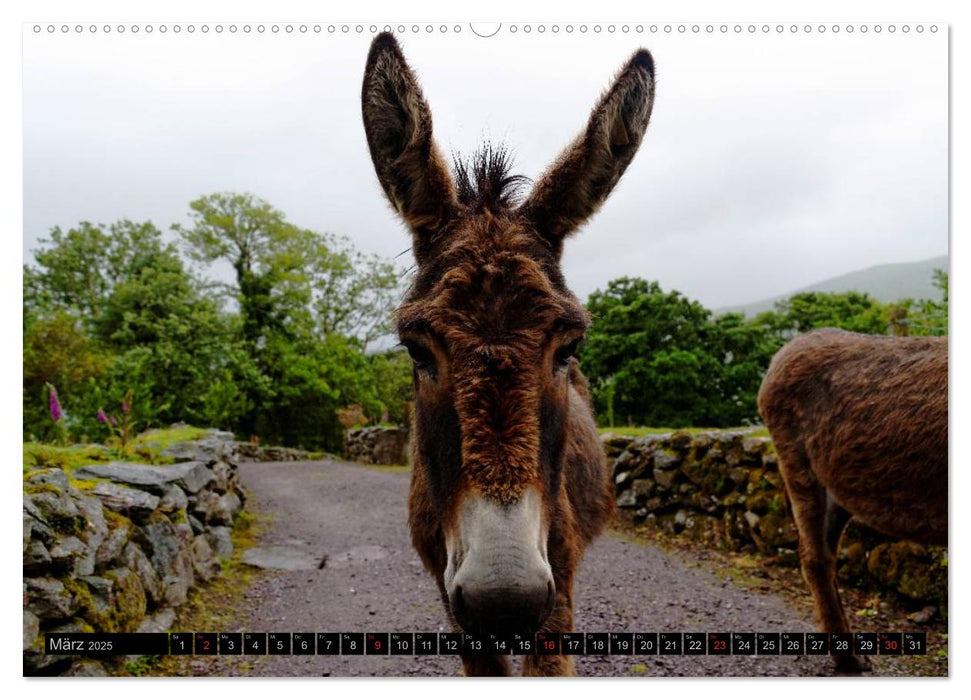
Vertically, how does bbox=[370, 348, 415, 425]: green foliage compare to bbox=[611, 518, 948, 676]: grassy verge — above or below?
above

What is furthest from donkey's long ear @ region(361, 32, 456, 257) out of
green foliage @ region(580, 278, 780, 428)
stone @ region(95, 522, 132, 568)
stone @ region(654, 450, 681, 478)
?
stone @ region(654, 450, 681, 478)

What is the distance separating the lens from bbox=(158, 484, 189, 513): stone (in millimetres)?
3809

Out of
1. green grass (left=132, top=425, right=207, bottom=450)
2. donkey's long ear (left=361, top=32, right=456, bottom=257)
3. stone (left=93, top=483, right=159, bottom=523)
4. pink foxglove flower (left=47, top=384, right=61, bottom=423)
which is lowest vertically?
stone (left=93, top=483, right=159, bottom=523)

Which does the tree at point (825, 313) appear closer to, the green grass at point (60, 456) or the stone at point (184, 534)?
the stone at point (184, 534)

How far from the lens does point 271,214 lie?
3561 mm

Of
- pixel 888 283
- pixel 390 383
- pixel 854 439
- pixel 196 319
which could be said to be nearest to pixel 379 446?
pixel 390 383

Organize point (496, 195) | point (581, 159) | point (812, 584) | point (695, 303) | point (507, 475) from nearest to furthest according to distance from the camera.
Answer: point (507, 475), point (581, 159), point (496, 195), point (812, 584), point (695, 303)

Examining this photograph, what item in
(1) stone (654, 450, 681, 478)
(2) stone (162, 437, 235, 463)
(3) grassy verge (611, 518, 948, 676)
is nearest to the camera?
(3) grassy verge (611, 518, 948, 676)

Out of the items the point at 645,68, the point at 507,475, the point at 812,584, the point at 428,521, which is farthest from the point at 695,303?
the point at 507,475

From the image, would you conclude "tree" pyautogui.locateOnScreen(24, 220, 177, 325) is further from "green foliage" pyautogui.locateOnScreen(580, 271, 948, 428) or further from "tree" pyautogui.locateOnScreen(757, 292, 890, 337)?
"tree" pyautogui.locateOnScreen(757, 292, 890, 337)

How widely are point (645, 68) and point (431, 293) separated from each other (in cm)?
110

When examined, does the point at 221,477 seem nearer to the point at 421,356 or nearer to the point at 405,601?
the point at 405,601

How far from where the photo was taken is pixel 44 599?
8.30ft

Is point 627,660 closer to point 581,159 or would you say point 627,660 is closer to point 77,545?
point 581,159
